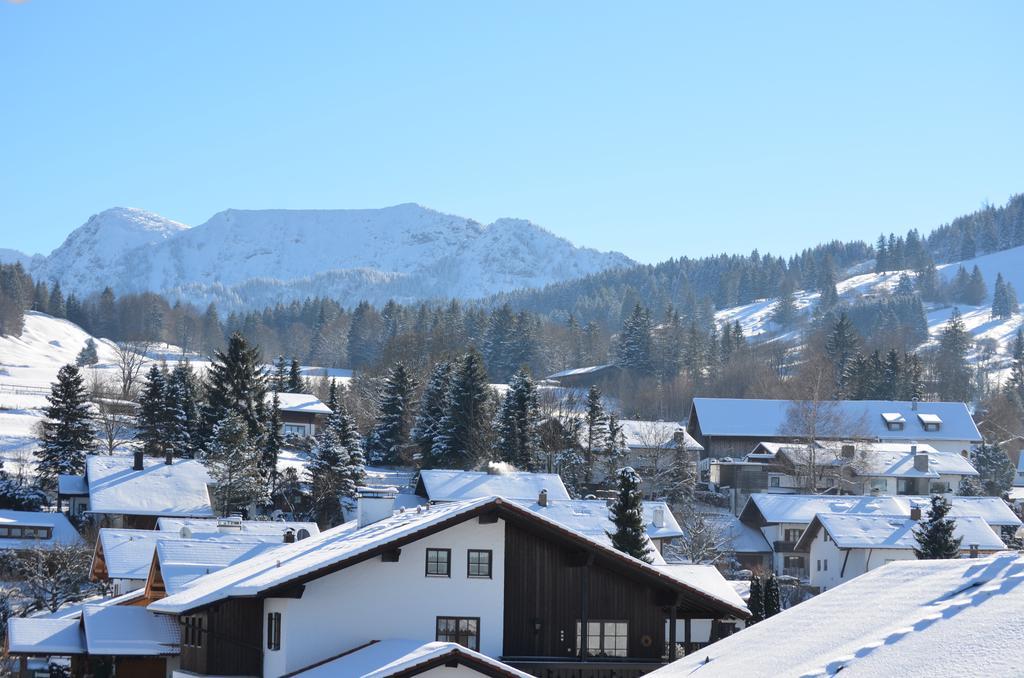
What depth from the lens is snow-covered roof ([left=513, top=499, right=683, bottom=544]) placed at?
2239 inches

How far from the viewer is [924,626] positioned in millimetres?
9055

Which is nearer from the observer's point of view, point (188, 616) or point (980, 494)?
point (188, 616)

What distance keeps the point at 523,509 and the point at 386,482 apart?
55.4 m

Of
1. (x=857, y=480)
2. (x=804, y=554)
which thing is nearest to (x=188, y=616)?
(x=804, y=554)

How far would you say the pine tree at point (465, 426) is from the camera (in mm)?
85938

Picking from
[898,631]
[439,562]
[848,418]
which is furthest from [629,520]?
[848,418]

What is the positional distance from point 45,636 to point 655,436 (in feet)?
213

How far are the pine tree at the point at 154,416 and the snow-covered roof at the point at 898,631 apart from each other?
77.8m

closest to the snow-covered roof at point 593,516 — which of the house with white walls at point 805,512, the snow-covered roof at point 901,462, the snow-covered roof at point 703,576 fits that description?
the house with white walls at point 805,512

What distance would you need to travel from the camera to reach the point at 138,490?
70000 mm

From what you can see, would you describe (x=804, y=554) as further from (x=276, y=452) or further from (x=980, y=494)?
(x=276, y=452)

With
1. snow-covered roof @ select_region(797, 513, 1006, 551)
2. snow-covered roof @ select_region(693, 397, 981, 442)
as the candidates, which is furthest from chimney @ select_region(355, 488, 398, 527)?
snow-covered roof @ select_region(693, 397, 981, 442)

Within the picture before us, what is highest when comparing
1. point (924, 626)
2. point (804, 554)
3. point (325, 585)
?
point (924, 626)

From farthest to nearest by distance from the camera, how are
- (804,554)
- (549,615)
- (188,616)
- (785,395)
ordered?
(785,395)
(804,554)
(188,616)
(549,615)
